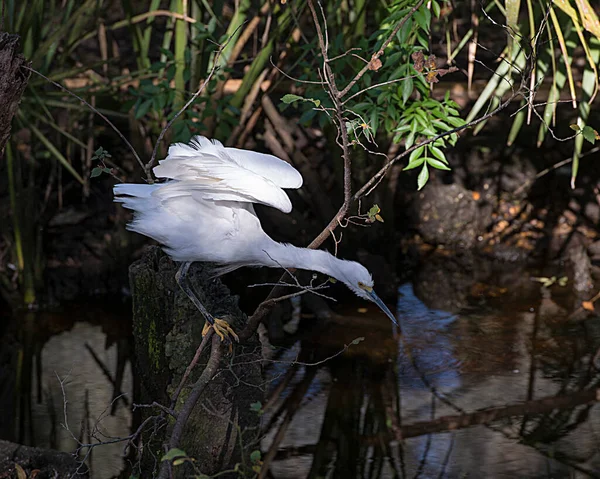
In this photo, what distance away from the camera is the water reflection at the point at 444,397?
→ 10.6 ft

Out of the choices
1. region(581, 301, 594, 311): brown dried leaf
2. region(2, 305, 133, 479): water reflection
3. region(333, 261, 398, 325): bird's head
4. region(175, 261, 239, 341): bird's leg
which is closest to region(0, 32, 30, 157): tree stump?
region(175, 261, 239, 341): bird's leg

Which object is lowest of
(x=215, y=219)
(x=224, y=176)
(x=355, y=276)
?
(x=355, y=276)

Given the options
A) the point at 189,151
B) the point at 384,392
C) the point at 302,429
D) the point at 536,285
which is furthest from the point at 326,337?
the point at 189,151

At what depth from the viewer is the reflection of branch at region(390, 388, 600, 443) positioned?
3502 millimetres

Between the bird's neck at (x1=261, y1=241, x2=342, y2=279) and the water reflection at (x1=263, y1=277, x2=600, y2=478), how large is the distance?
534 mm

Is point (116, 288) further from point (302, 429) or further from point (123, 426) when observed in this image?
point (302, 429)

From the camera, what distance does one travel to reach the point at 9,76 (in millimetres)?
2115

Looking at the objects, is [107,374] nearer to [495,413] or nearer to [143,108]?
[143,108]

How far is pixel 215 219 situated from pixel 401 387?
1.69 meters

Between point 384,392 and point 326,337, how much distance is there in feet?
2.45

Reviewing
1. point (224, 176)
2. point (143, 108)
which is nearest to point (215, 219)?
point (224, 176)

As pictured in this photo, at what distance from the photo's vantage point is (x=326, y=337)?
458 centimetres


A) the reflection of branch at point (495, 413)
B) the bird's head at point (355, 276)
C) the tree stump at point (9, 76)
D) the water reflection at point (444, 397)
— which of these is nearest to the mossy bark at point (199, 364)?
the bird's head at point (355, 276)

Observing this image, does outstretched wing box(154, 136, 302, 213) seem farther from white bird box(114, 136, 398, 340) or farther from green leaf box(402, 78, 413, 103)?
green leaf box(402, 78, 413, 103)
